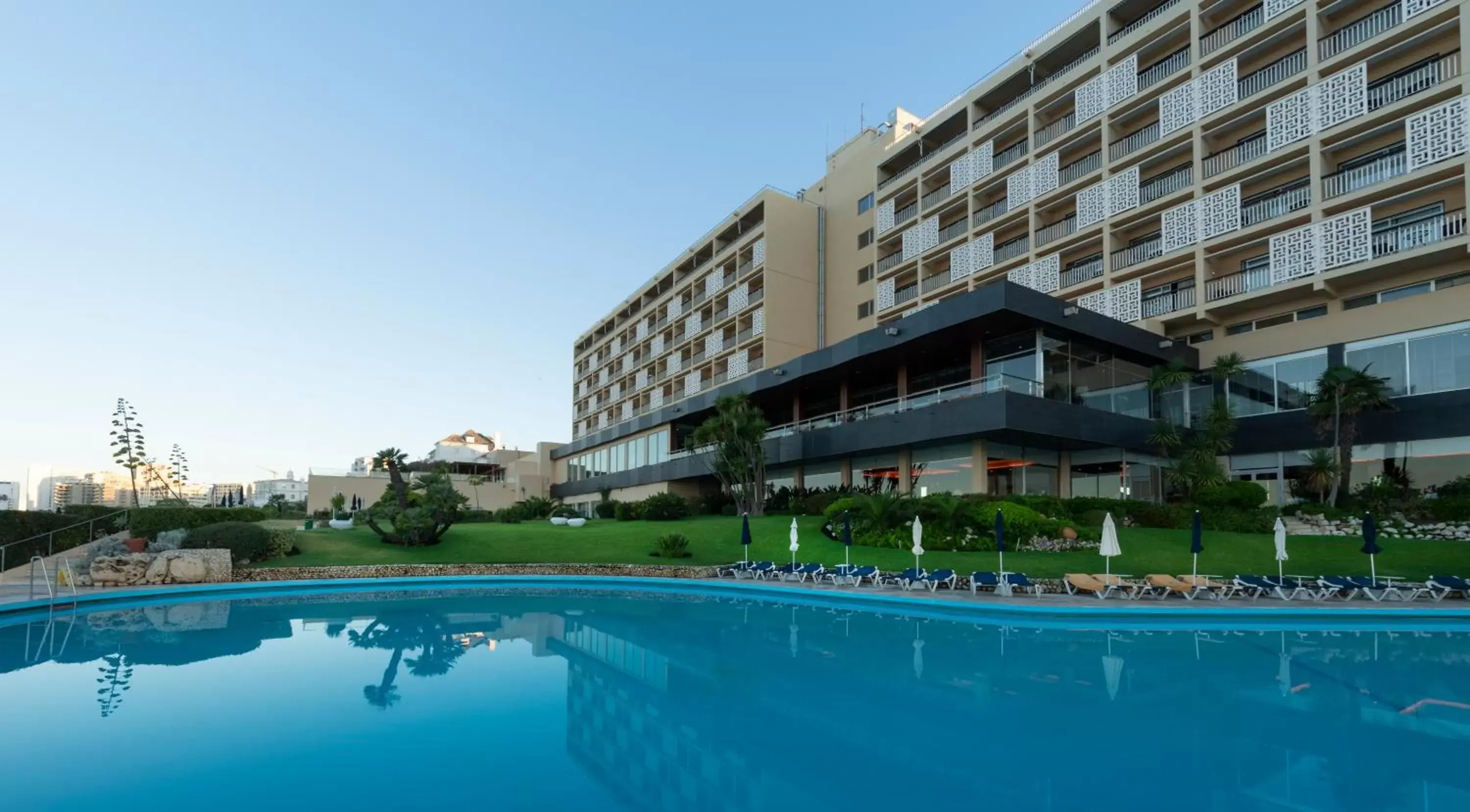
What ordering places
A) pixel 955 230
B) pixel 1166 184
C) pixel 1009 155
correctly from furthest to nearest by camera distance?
pixel 955 230 < pixel 1009 155 < pixel 1166 184

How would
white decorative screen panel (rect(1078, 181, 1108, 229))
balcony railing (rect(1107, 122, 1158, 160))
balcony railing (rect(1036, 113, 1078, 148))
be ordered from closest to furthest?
balcony railing (rect(1107, 122, 1158, 160)) < white decorative screen panel (rect(1078, 181, 1108, 229)) < balcony railing (rect(1036, 113, 1078, 148))

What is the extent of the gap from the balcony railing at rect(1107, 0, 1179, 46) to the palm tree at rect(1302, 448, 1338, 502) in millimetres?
17712

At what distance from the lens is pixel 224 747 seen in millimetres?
7324

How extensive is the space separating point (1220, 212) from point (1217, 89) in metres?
4.60

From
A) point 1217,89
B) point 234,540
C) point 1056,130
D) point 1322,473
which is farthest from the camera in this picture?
point 1056,130

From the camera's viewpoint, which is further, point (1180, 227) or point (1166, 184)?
point (1166, 184)

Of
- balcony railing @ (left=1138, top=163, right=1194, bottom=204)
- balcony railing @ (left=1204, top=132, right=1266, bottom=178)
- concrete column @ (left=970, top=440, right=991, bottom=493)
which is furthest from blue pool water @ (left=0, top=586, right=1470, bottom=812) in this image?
balcony railing @ (left=1138, top=163, right=1194, bottom=204)

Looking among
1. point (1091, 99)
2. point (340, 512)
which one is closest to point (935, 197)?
point (1091, 99)

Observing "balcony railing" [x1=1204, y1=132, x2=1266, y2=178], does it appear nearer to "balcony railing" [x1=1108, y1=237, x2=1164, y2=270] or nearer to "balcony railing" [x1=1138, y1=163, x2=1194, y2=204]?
"balcony railing" [x1=1138, y1=163, x2=1194, y2=204]

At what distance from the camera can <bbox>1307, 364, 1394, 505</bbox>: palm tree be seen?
2275cm

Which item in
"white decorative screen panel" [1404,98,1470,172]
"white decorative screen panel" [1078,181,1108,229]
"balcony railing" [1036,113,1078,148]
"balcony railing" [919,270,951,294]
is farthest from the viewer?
"balcony railing" [919,270,951,294]

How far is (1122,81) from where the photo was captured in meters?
30.5

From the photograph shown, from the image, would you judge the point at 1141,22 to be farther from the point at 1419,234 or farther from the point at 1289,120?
the point at 1419,234

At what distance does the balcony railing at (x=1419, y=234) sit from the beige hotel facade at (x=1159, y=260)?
65 millimetres
